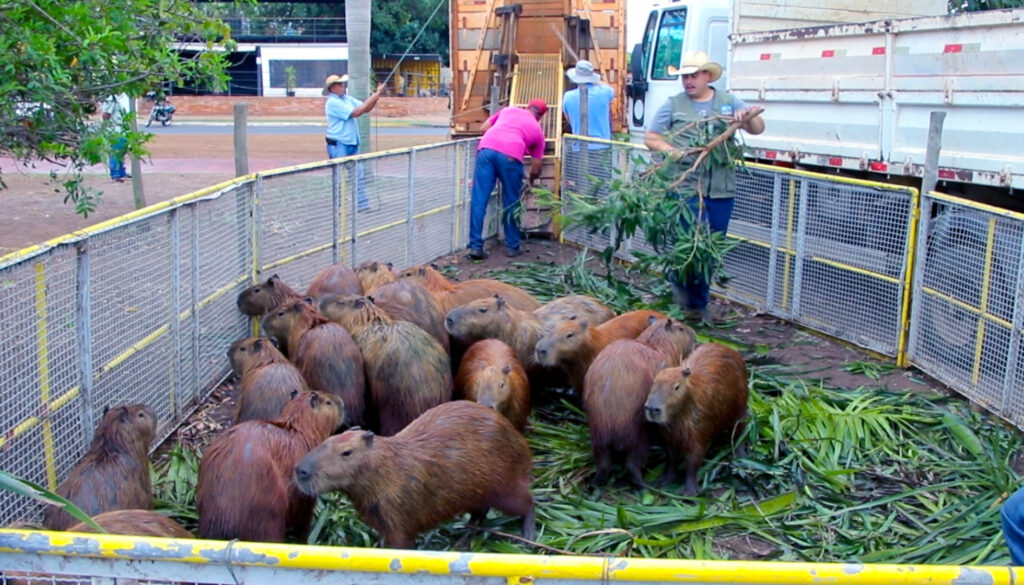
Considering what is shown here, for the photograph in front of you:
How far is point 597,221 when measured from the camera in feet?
24.0

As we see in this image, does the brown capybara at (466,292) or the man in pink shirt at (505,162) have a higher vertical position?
the man in pink shirt at (505,162)

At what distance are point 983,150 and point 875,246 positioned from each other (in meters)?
1.01

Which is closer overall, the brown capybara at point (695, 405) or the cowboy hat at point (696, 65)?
the brown capybara at point (695, 405)

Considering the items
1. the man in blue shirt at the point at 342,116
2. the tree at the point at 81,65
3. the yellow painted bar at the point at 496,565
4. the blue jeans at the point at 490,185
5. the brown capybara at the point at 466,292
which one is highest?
the tree at the point at 81,65

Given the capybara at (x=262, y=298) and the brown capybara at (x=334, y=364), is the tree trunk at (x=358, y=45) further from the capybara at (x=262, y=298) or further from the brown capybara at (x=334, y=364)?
the brown capybara at (x=334, y=364)

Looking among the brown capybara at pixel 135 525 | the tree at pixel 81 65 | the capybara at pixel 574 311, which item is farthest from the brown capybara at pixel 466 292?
the brown capybara at pixel 135 525

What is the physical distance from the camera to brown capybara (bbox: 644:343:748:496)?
15.3 ft

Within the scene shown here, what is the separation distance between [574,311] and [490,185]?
13.7ft

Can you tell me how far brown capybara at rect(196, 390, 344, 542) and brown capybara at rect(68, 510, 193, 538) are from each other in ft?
0.82

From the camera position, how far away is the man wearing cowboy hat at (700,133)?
23.7 ft

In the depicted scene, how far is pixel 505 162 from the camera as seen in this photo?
10047 millimetres

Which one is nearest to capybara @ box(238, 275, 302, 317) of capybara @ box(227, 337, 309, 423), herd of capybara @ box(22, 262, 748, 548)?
herd of capybara @ box(22, 262, 748, 548)

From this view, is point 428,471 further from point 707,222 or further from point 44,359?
point 707,222

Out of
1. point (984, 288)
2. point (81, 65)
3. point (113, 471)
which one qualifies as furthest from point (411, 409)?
point (984, 288)
